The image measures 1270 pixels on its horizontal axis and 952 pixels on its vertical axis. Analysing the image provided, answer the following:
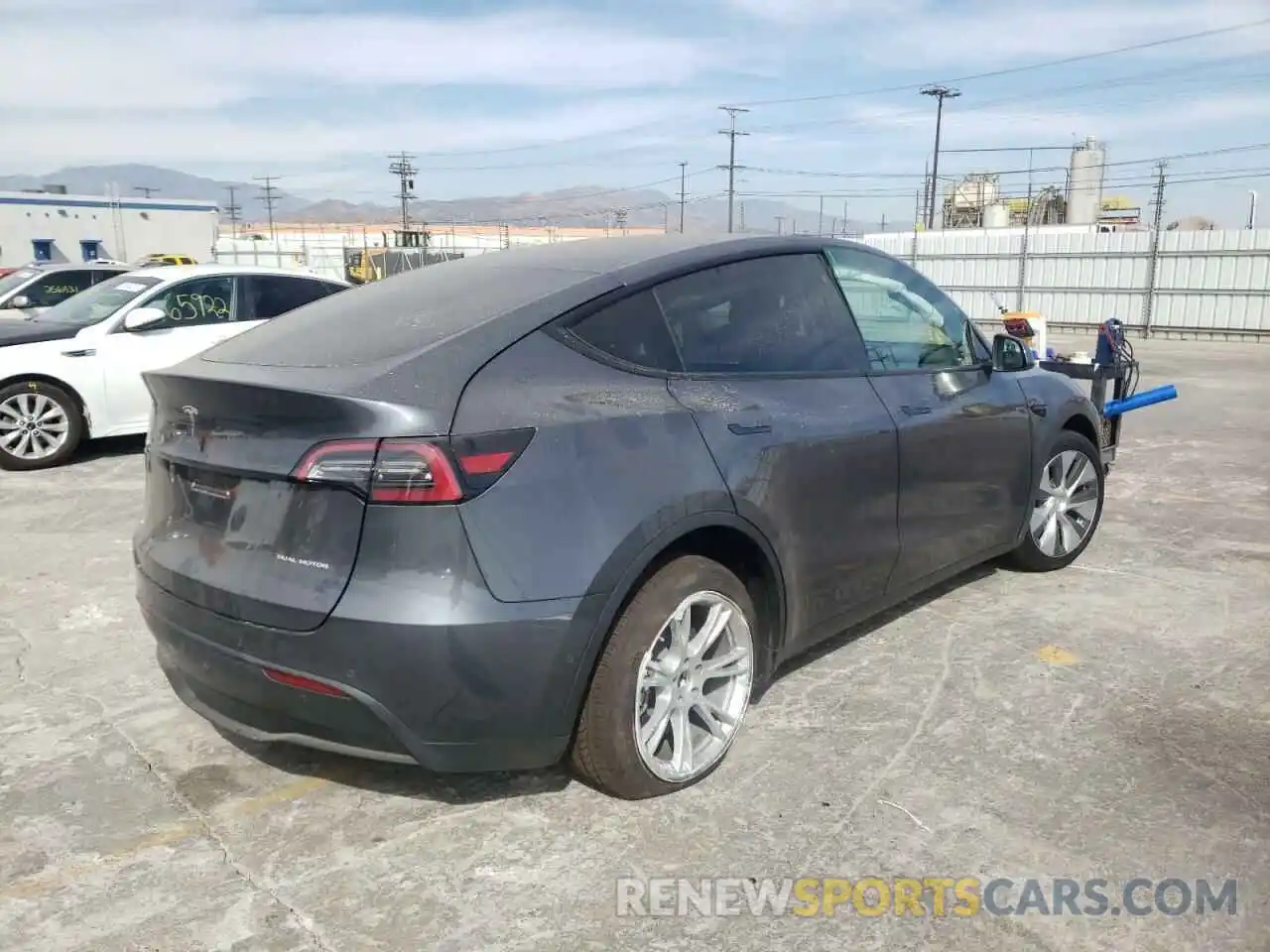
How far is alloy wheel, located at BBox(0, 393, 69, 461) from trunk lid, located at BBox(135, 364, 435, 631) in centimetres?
572

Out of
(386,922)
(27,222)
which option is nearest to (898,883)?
(386,922)

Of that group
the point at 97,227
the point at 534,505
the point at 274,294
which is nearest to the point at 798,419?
the point at 534,505

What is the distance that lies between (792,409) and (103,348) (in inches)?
261

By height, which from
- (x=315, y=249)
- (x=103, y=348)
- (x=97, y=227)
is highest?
(x=97, y=227)

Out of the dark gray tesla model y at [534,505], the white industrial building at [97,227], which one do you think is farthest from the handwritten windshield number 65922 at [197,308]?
the white industrial building at [97,227]

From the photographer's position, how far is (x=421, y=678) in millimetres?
2451

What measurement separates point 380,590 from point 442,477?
1.03 ft

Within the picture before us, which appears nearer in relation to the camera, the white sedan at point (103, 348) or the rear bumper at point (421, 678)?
the rear bumper at point (421, 678)

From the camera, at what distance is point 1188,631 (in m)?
4.32

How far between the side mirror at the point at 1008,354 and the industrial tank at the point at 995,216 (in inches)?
1639

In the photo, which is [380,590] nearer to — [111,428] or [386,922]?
[386,922]

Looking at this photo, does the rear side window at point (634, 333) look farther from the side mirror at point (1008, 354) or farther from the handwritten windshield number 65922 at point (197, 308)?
the handwritten windshield number 65922 at point (197, 308)

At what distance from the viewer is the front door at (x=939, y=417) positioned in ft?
12.5

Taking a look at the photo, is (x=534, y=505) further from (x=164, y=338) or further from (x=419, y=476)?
(x=164, y=338)
